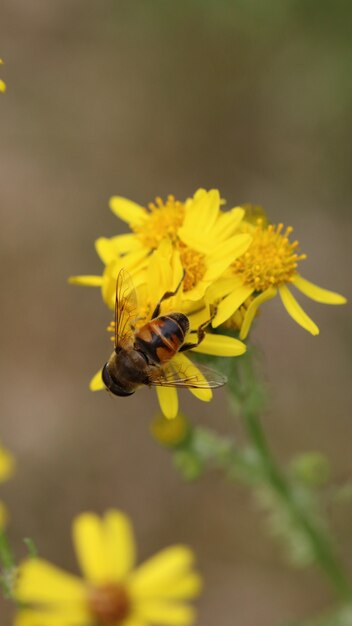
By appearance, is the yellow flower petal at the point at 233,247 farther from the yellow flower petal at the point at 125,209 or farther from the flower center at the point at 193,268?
the yellow flower petal at the point at 125,209

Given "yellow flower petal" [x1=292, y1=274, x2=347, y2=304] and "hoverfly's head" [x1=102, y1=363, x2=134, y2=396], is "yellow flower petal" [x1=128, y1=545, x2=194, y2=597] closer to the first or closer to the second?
"hoverfly's head" [x1=102, y1=363, x2=134, y2=396]

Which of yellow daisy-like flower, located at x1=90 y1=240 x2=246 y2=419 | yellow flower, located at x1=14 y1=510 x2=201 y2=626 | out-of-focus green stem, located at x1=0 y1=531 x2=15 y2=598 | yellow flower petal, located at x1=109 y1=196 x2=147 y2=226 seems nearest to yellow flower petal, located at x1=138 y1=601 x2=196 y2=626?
yellow flower, located at x1=14 y1=510 x2=201 y2=626

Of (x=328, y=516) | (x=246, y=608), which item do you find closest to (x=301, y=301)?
(x=246, y=608)

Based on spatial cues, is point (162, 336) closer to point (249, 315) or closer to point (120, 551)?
point (249, 315)

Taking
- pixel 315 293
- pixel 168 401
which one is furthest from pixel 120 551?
pixel 315 293

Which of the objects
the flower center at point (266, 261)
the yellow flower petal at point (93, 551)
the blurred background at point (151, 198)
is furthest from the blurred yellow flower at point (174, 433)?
the blurred background at point (151, 198)

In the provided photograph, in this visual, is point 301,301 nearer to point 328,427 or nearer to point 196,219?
point 328,427
